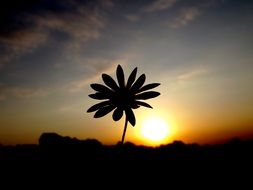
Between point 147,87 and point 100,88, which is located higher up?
point 147,87

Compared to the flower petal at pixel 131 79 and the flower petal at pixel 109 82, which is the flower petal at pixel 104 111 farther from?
the flower petal at pixel 131 79

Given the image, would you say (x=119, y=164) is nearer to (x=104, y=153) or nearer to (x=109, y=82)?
(x=104, y=153)

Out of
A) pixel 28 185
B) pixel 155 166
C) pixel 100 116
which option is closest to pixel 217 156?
pixel 155 166

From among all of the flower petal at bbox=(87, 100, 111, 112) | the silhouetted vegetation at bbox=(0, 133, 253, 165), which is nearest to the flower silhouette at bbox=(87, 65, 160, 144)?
the flower petal at bbox=(87, 100, 111, 112)

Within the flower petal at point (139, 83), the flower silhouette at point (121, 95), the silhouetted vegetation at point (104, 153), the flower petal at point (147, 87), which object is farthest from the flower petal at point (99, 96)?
the silhouetted vegetation at point (104, 153)

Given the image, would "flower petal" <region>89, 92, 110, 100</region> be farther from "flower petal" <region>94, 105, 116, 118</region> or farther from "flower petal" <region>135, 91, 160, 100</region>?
"flower petal" <region>135, 91, 160, 100</region>

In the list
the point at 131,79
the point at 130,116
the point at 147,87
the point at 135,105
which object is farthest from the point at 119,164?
the point at 131,79
